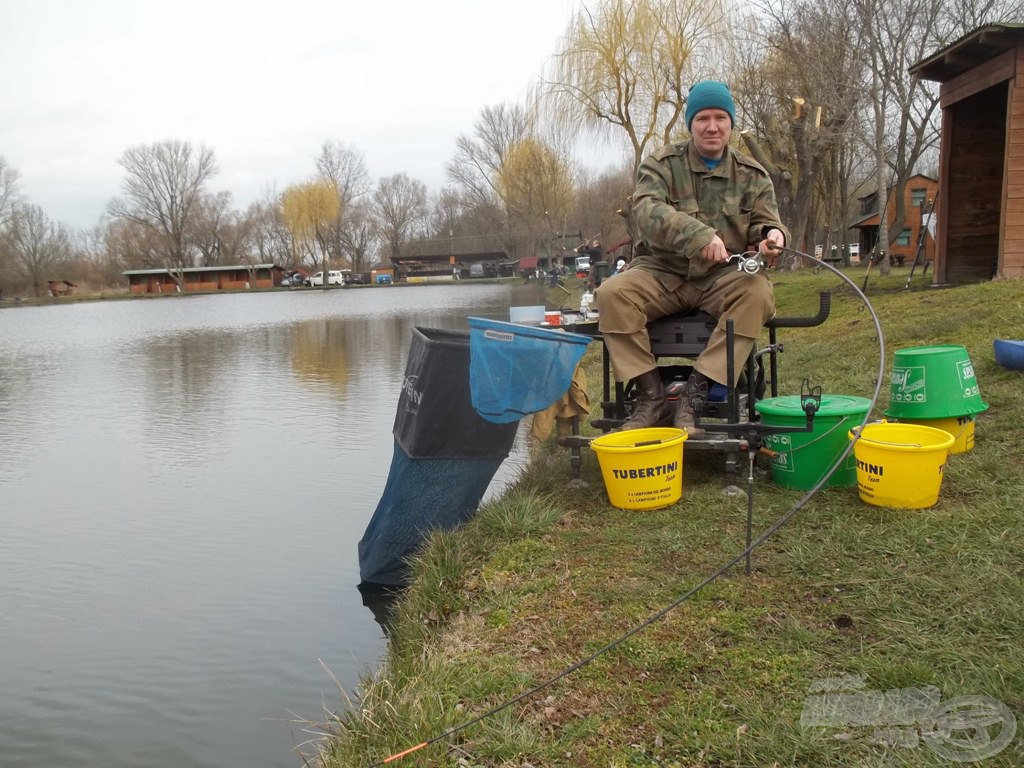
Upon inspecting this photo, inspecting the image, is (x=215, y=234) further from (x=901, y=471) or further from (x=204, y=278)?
(x=901, y=471)

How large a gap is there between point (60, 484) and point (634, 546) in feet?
18.5

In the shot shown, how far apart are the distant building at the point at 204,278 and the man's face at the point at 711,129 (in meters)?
96.1

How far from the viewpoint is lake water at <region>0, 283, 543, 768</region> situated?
3.38 metres

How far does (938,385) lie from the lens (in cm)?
406

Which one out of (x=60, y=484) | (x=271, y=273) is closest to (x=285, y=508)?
(x=60, y=484)

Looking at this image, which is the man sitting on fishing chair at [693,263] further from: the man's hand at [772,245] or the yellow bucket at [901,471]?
the yellow bucket at [901,471]

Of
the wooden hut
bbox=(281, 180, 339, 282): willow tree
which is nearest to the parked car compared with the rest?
bbox=(281, 180, 339, 282): willow tree

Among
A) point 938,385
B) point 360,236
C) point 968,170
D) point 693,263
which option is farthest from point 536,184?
point 360,236

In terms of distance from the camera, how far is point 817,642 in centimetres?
250

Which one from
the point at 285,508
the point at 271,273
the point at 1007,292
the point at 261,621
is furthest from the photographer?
the point at 271,273

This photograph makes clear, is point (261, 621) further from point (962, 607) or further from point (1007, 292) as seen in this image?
point (1007, 292)

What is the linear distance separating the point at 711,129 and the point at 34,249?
9066cm

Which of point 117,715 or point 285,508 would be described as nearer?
point 117,715

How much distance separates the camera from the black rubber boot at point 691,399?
4160 millimetres
